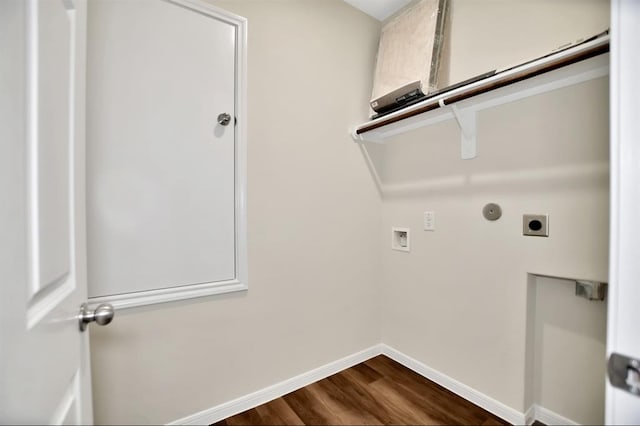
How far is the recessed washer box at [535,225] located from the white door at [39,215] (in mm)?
1664

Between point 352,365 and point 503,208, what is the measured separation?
138cm

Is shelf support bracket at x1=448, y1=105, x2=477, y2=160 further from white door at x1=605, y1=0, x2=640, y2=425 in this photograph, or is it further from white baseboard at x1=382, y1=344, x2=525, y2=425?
white baseboard at x1=382, y1=344, x2=525, y2=425

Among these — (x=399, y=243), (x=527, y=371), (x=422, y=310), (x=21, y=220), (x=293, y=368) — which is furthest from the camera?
(x=399, y=243)

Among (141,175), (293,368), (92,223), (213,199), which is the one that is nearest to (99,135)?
(141,175)

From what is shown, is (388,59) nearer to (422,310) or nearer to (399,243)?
(399,243)

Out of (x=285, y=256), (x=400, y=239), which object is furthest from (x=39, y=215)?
(x=400, y=239)

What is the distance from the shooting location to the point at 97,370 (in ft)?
3.49

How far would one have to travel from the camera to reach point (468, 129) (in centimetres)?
142

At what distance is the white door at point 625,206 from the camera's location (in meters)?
0.45

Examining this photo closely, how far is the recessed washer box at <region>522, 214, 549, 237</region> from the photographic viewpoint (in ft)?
3.86

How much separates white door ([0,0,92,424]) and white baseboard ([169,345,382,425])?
851 millimetres

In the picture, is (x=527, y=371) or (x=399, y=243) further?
(x=399, y=243)

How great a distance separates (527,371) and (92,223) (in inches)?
82.2

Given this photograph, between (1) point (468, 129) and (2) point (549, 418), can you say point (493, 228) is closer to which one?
(1) point (468, 129)
